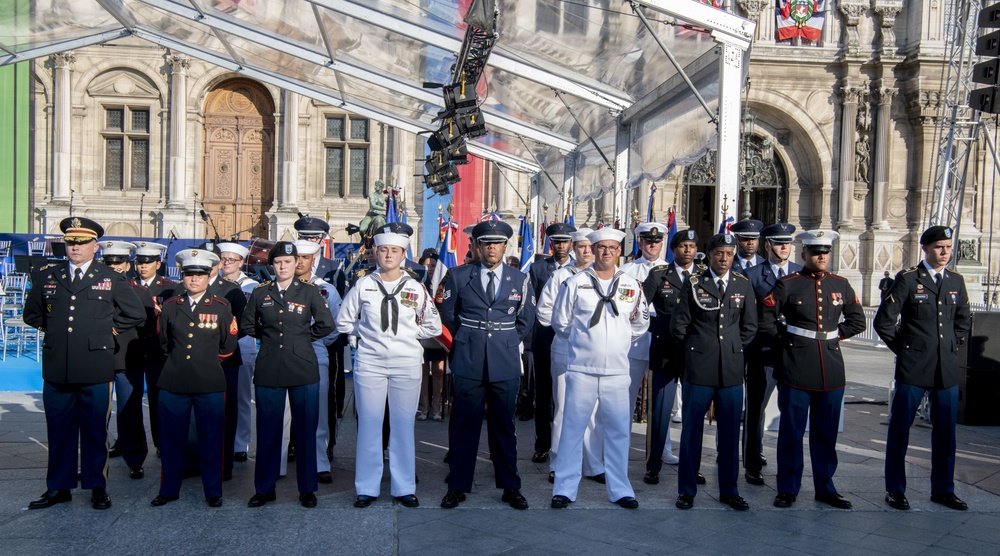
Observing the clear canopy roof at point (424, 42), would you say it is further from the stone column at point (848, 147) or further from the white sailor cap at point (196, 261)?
the stone column at point (848, 147)

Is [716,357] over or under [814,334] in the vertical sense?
under

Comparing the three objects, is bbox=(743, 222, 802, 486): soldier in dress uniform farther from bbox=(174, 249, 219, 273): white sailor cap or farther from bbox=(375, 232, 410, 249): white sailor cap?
bbox=(174, 249, 219, 273): white sailor cap

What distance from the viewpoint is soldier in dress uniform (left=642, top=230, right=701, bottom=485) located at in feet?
21.6

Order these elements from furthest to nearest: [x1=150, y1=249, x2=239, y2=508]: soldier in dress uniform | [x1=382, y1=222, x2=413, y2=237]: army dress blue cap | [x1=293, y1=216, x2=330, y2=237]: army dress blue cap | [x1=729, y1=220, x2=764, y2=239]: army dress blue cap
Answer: [x1=293, y1=216, x2=330, y2=237]: army dress blue cap
[x1=729, y1=220, x2=764, y2=239]: army dress blue cap
[x1=382, y1=222, x2=413, y2=237]: army dress blue cap
[x1=150, y1=249, x2=239, y2=508]: soldier in dress uniform

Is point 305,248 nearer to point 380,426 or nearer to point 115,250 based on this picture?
point 380,426

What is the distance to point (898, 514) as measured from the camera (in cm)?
588

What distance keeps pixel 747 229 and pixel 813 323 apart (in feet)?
5.11

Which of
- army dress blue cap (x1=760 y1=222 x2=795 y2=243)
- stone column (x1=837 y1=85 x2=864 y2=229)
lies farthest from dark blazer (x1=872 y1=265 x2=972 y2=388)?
stone column (x1=837 y1=85 x2=864 y2=229)

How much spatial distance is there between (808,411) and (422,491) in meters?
2.89

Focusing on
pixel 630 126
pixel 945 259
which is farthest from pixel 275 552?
pixel 630 126

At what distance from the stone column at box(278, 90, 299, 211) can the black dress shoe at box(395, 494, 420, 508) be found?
20281 mm

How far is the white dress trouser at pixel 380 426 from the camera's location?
5.87 metres

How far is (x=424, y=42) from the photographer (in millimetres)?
10648

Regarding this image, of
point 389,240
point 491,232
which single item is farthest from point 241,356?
point 491,232
